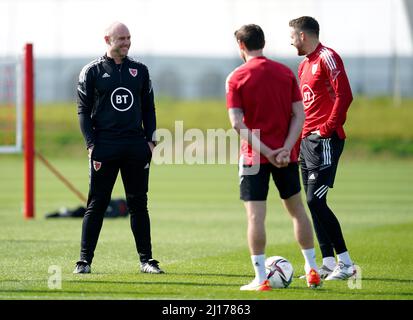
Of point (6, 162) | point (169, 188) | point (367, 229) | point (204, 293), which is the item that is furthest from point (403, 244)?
point (6, 162)

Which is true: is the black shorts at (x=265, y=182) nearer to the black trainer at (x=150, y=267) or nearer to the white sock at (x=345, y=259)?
the white sock at (x=345, y=259)

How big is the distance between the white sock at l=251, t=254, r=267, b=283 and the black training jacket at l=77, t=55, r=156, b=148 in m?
2.25

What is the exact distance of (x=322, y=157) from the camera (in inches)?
380

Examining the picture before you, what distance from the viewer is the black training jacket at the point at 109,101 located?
977cm

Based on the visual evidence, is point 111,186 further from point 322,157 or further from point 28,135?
point 28,135

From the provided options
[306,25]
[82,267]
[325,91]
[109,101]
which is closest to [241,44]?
[306,25]

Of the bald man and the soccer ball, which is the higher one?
the bald man

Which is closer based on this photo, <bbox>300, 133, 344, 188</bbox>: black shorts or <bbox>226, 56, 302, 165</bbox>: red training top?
<bbox>226, 56, 302, 165</bbox>: red training top

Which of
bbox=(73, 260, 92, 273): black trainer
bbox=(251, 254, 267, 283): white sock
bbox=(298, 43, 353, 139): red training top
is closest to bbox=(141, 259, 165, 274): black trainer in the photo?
bbox=(73, 260, 92, 273): black trainer

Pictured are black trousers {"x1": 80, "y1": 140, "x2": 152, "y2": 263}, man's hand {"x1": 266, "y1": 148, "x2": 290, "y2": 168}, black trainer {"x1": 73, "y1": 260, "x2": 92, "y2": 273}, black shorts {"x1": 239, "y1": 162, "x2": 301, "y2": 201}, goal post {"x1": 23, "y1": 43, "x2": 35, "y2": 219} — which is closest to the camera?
man's hand {"x1": 266, "y1": 148, "x2": 290, "y2": 168}

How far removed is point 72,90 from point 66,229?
4170 centimetres

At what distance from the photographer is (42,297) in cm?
809

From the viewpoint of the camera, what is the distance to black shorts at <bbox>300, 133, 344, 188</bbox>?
9.65m

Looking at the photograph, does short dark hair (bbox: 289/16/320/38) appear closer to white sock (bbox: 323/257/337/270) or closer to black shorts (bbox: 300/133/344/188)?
black shorts (bbox: 300/133/344/188)
